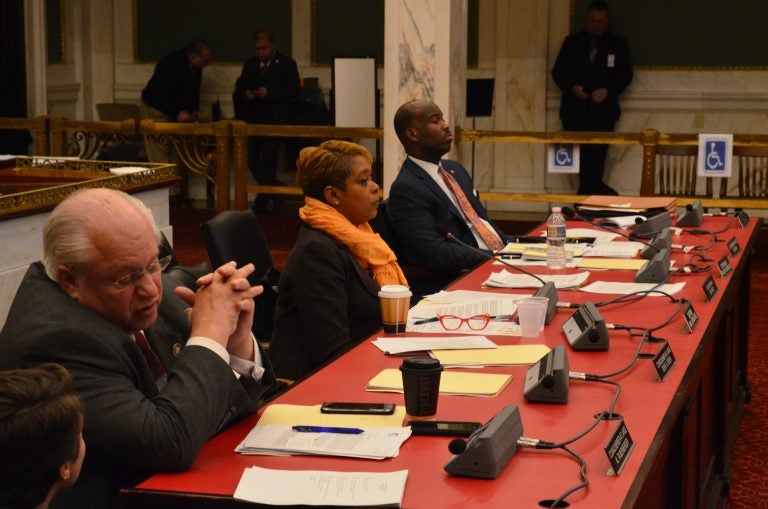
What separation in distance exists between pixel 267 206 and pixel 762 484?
8.18 m

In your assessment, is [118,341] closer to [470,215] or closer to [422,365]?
[422,365]

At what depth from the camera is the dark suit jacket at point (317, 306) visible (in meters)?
4.15

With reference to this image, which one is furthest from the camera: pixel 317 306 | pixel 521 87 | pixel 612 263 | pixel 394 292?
pixel 521 87

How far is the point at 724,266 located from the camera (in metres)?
5.03

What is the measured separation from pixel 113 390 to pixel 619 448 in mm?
1017

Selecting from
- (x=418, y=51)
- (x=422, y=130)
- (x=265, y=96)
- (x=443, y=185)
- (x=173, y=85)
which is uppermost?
(x=418, y=51)

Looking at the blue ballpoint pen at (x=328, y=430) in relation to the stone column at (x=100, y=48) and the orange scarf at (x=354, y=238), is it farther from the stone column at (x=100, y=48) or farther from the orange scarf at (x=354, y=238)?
the stone column at (x=100, y=48)

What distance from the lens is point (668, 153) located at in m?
8.77

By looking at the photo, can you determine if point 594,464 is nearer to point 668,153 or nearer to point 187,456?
point 187,456

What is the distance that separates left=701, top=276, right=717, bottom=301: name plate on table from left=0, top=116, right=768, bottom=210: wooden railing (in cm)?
512

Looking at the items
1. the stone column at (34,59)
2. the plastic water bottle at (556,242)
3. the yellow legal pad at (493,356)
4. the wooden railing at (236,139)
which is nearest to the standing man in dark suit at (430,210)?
the plastic water bottle at (556,242)

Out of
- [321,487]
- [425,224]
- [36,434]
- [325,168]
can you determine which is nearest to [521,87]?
[425,224]

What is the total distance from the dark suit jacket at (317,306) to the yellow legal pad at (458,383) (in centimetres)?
87

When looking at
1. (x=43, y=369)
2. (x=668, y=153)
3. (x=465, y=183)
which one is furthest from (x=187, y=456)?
(x=668, y=153)
